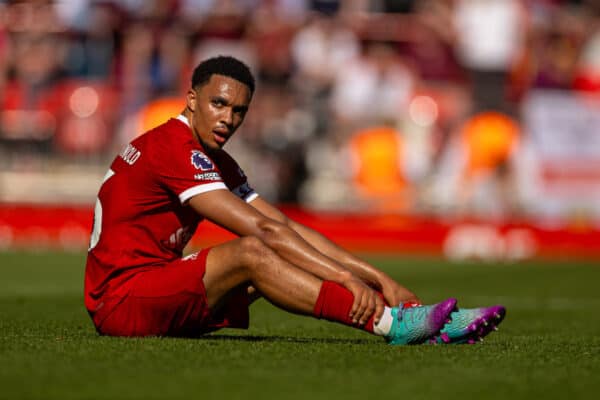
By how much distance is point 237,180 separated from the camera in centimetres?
681

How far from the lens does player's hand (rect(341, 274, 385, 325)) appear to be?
5.77 metres

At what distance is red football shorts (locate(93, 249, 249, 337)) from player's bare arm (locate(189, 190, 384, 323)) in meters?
0.24

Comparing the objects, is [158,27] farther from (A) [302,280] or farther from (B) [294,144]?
(A) [302,280]

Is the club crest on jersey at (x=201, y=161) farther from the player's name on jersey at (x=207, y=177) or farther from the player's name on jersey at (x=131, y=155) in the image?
the player's name on jersey at (x=131, y=155)

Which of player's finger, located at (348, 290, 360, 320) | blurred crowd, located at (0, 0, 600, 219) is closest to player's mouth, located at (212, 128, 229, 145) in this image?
player's finger, located at (348, 290, 360, 320)

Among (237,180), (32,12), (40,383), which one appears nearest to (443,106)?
(32,12)

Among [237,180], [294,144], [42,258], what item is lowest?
[42,258]

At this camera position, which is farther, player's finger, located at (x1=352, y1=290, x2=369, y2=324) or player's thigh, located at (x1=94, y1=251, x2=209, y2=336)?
player's thigh, located at (x1=94, y1=251, x2=209, y2=336)

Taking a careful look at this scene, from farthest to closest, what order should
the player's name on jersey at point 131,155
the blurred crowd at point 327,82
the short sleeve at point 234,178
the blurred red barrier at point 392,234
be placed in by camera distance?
the blurred crowd at point 327,82 < the blurred red barrier at point 392,234 < the short sleeve at point 234,178 < the player's name on jersey at point 131,155

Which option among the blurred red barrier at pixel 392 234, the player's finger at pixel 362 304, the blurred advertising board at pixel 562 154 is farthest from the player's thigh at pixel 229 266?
the blurred advertising board at pixel 562 154

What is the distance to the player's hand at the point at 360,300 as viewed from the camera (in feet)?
18.9

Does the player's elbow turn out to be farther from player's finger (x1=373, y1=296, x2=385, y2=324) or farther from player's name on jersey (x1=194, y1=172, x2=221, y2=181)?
player's finger (x1=373, y1=296, x2=385, y2=324)

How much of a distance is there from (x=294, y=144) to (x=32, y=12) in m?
6.53

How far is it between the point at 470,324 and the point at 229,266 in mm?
1278
